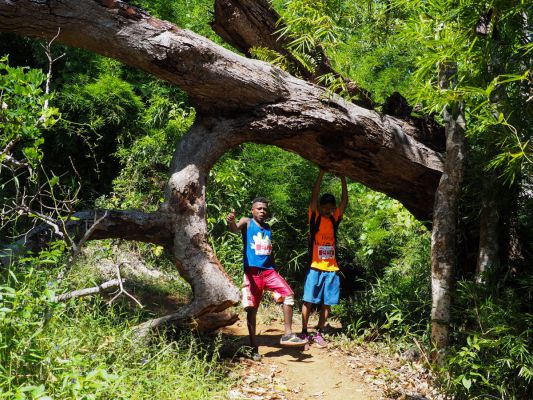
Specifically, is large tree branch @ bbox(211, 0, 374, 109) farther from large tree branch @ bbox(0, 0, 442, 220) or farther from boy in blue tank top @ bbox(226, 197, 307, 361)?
boy in blue tank top @ bbox(226, 197, 307, 361)

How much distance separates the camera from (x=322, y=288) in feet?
21.8

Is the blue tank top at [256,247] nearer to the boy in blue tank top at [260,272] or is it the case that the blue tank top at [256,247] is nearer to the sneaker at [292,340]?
the boy in blue tank top at [260,272]

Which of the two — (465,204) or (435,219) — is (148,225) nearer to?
(435,219)

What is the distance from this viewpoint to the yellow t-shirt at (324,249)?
6.66 metres

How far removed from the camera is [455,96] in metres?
4.48

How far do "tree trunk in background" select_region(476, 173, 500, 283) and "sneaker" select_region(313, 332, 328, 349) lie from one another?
1837 millimetres

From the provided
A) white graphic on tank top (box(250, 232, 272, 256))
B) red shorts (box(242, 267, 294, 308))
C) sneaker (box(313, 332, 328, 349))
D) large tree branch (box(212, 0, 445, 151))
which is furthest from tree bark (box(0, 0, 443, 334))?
sneaker (box(313, 332, 328, 349))

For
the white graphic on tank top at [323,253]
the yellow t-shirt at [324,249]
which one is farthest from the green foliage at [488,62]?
the white graphic on tank top at [323,253]

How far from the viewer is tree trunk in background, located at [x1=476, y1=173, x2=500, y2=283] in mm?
5594

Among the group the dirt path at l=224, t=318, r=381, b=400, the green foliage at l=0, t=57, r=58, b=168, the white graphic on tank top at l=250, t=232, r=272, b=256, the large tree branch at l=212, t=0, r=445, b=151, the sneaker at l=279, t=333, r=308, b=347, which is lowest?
the dirt path at l=224, t=318, r=381, b=400

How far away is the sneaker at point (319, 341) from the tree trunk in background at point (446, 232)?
4.15ft

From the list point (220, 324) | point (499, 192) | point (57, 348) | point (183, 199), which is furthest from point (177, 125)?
point (57, 348)

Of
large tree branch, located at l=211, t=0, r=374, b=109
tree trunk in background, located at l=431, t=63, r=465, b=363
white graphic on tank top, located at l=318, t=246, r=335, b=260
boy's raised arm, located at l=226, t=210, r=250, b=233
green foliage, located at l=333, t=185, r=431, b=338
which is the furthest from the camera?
green foliage, located at l=333, t=185, r=431, b=338

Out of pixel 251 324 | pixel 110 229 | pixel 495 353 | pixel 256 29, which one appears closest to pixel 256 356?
pixel 251 324
